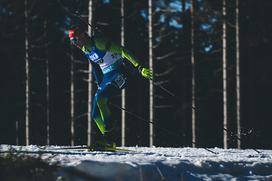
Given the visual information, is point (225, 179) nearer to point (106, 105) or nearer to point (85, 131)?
point (106, 105)

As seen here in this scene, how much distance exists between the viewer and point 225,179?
816 centimetres

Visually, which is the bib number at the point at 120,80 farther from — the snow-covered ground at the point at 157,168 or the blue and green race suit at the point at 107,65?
the snow-covered ground at the point at 157,168

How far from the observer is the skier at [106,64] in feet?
35.7

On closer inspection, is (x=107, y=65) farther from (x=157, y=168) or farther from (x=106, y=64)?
Result: (x=157, y=168)

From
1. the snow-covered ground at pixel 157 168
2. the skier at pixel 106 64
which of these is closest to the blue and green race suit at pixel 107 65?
the skier at pixel 106 64

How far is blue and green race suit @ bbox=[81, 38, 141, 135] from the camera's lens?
10875mm

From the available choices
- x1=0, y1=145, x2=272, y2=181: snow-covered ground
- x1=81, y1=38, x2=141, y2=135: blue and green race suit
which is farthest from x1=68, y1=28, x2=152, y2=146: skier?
x1=0, y1=145, x2=272, y2=181: snow-covered ground

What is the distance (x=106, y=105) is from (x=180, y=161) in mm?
2975

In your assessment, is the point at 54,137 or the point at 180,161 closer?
the point at 180,161

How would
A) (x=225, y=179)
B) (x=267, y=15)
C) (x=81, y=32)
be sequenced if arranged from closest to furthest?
1. (x=225, y=179)
2. (x=81, y=32)
3. (x=267, y=15)

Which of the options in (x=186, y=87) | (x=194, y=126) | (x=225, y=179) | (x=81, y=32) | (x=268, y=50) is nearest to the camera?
(x=225, y=179)

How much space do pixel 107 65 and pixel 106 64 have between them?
29 millimetres

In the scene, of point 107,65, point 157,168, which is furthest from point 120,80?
point 157,168

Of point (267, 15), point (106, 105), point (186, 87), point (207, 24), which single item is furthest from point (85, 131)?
point (106, 105)
